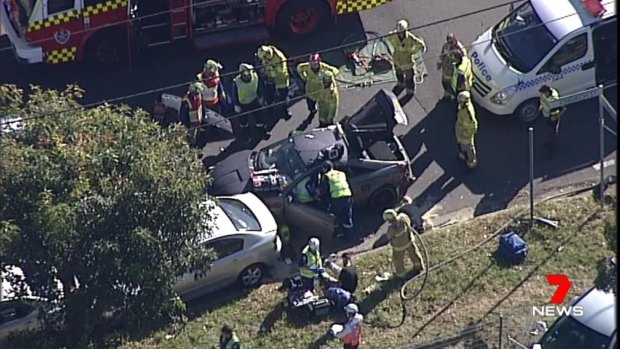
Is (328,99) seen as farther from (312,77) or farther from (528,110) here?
(528,110)

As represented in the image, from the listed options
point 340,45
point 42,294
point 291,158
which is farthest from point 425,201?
point 42,294

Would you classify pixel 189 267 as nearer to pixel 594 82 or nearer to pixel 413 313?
pixel 413 313

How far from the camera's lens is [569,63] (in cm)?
2088

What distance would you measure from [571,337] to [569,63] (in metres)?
5.92

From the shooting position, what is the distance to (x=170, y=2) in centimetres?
2242

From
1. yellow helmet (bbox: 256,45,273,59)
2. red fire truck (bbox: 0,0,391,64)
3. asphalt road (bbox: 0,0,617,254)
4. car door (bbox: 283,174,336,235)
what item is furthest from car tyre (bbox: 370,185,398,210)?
red fire truck (bbox: 0,0,391,64)

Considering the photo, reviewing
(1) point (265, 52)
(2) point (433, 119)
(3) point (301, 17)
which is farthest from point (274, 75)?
(2) point (433, 119)

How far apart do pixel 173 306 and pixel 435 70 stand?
755 centimetres

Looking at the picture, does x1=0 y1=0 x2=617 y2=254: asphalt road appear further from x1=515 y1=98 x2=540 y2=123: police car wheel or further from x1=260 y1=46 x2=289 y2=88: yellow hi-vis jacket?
x1=260 y1=46 x2=289 y2=88: yellow hi-vis jacket

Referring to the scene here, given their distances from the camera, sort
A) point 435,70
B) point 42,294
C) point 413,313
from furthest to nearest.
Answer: point 435,70
point 413,313
point 42,294

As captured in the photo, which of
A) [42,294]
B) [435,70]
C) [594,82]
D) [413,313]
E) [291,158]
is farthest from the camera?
[435,70]

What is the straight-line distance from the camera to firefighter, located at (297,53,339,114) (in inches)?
824

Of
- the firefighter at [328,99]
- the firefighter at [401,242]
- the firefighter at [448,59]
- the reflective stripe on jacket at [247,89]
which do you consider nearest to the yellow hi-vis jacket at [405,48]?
the firefighter at [448,59]

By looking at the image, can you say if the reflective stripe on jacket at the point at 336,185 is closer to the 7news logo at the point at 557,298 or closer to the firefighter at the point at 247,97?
the firefighter at the point at 247,97
